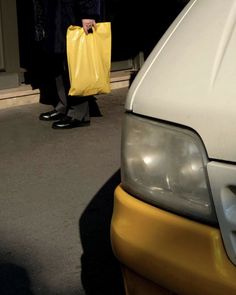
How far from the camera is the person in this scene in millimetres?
5059

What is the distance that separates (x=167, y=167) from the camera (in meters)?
1.82

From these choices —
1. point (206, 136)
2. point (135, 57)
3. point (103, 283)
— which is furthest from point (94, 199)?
point (135, 57)

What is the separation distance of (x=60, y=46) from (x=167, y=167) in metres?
3.55

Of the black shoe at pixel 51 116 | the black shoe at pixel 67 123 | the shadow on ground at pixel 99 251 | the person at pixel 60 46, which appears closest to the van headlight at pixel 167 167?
the shadow on ground at pixel 99 251

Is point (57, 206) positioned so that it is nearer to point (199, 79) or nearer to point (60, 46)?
point (60, 46)

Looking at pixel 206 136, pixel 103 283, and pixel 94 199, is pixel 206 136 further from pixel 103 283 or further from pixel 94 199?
pixel 94 199

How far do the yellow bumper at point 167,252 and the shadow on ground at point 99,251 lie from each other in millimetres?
1135

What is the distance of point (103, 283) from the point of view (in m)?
3.12

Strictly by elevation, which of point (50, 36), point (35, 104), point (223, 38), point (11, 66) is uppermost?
point (223, 38)

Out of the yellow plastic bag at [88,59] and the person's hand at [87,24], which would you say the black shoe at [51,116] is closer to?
the yellow plastic bag at [88,59]

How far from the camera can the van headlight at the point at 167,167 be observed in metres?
1.76

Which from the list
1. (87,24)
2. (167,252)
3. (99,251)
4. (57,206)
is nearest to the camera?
(167,252)

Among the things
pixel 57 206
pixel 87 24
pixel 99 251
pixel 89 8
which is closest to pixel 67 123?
pixel 87 24

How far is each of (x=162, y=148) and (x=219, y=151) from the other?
21 cm
